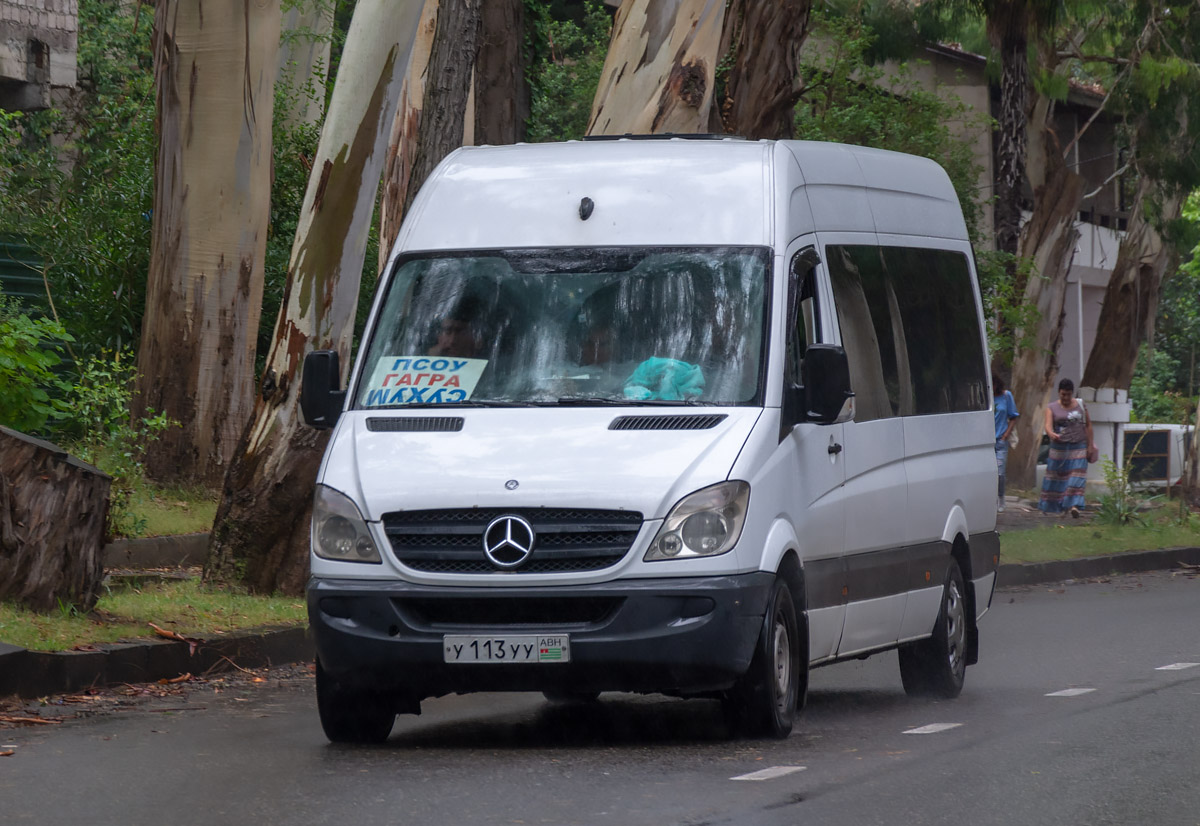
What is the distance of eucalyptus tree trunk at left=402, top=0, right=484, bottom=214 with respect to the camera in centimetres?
1495

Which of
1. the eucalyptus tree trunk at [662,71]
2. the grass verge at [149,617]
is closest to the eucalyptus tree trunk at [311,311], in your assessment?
the grass verge at [149,617]

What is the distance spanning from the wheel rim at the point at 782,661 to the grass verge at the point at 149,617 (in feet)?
11.6

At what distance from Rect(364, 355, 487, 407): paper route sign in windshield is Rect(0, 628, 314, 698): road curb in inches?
81.1

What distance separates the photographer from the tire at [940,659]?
9.88 metres

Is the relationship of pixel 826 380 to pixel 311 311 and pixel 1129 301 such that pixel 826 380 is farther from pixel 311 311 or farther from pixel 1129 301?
pixel 1129 301

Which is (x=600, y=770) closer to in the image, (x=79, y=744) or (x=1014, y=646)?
(x=79, y=744)

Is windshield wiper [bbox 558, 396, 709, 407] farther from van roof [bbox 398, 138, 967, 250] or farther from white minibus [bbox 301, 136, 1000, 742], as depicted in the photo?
van roof [bbox 398, 138, 967, 250]

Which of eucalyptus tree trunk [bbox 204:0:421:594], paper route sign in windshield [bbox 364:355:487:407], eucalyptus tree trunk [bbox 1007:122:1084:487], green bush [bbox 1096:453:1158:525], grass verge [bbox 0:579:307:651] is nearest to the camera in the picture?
paper route sign in windshield [bbox 364:355:487:407]

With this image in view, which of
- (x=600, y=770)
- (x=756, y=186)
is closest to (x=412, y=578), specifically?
(x=600, y=770)

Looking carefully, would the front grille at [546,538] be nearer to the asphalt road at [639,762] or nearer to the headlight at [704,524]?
the headlight at [704,524]

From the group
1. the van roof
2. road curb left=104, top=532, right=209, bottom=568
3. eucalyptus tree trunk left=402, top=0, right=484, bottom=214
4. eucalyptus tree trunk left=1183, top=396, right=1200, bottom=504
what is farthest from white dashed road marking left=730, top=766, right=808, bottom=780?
eucalyptus tree trunk left=1183, top=396, right=1200, bottom=504

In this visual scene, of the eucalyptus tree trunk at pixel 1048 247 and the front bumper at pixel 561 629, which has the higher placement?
the eucalyptus tree trunk at pixel 1048 247

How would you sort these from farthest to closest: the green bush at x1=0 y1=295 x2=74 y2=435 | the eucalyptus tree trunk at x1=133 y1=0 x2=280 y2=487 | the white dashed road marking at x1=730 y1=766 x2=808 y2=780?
the eucalyptus tree trunk at x1=133 y1=0 x2=280 y2=487
the green bush at x1=0 y1=295 x2=74 y2=435
the white dashed road marking at x1=730 y1=766 x2=808 y2=780

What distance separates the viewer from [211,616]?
10.9 metres
